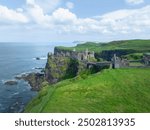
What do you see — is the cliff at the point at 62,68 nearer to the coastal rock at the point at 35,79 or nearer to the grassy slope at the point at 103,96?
the coastal rock at the point at 35,79

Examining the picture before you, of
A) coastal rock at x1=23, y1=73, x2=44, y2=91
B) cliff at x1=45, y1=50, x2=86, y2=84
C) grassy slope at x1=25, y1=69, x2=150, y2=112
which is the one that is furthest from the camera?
coastal rock at x1=23, y1=73, x2=44, y2=91

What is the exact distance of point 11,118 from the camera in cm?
1606

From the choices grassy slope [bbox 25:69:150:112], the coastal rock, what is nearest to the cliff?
the coastal rock

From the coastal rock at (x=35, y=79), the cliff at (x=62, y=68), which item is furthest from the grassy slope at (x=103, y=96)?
the coastal rock at (x=35, y=79)

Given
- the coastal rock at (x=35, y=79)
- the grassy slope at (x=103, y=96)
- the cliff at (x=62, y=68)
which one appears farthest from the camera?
the coastal rock at (x=35, y=79)

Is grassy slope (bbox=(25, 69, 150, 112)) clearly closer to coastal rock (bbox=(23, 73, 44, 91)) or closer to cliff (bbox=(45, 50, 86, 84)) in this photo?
cliff (bbox=(45, 50, 86, 84))

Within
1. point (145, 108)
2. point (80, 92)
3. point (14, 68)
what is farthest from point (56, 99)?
point (14, 68)

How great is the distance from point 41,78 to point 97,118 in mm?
63864

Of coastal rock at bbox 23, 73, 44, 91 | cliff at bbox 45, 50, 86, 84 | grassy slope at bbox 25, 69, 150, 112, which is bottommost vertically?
coastal rock at bbox 23, 73, 44, 91

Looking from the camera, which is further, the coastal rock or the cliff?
the coastal rock

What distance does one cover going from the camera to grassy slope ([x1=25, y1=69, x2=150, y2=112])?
25.4m

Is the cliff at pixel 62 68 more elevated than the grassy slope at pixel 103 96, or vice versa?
the grassy slope at pixel 103 96

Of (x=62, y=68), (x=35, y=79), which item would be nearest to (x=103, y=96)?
(x=62, y=68)

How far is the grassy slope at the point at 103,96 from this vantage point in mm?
25391
